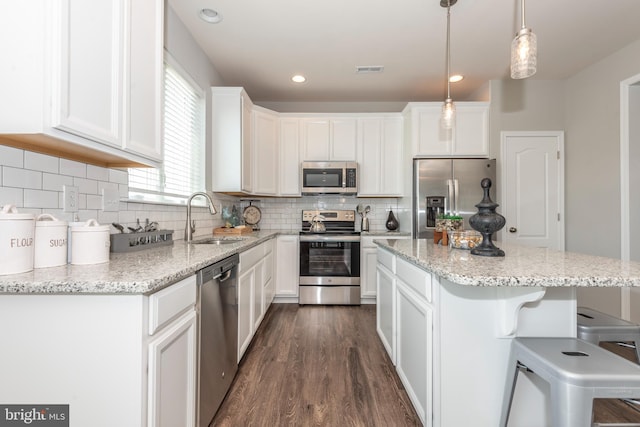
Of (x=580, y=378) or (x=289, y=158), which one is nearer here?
(x=580, y=378)

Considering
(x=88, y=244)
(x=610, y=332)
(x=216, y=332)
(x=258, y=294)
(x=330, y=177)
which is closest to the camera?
(x=88, y=244)

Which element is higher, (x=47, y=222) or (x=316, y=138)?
(x=316, y=138)

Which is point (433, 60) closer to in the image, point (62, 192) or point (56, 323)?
point (62, 192)

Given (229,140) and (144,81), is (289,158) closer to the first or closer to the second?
(229,140)

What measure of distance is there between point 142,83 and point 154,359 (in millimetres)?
1230

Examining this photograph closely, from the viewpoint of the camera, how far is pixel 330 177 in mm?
3801

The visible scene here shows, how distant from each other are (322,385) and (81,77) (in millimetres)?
2005

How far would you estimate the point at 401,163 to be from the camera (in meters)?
3.89

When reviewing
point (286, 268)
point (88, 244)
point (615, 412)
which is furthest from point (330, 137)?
point (615, 412)

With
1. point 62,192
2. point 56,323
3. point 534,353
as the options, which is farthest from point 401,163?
point 56,323

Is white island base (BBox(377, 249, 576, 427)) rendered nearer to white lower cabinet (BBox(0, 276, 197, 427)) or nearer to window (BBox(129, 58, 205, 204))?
white lower cabinet (BBox(0, 276, 197, 427))

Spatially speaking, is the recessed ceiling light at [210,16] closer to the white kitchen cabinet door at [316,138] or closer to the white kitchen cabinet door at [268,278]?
the white kitchen cabinet door at [316,138]

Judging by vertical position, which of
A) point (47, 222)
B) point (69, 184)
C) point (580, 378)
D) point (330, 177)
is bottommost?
point (580, 378)

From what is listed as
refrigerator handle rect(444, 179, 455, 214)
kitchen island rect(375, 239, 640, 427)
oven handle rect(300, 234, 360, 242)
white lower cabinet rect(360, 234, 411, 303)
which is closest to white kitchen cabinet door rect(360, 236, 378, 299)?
white lower cabinet rect(360, 234, 411, 303)
